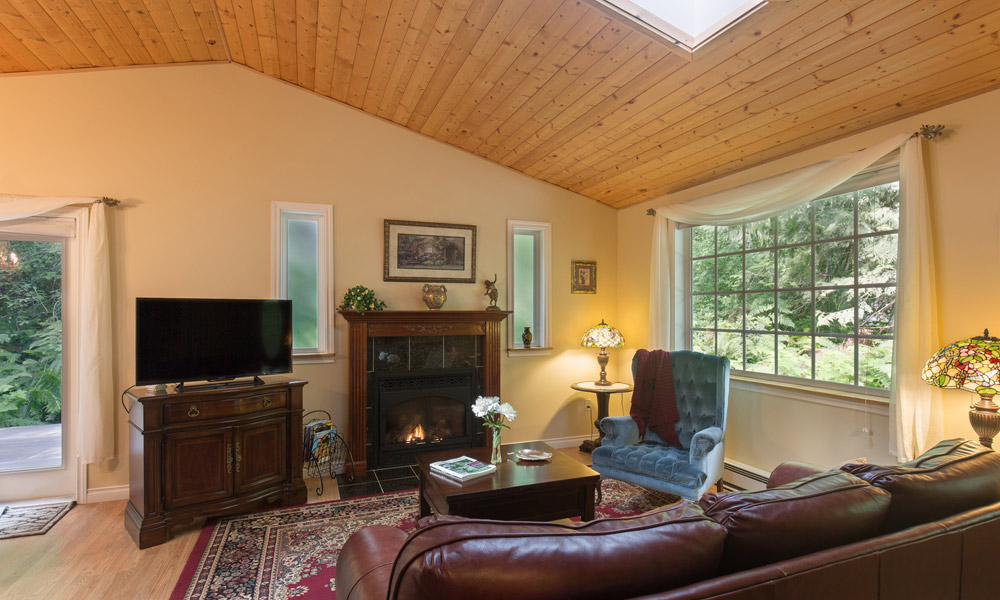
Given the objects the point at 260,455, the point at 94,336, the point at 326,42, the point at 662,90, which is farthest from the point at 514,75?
the point at 94,336

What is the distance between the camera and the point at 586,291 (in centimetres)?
522

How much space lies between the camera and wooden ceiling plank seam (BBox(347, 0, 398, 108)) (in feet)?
9.64

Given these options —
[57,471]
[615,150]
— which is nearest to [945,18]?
[615,150]

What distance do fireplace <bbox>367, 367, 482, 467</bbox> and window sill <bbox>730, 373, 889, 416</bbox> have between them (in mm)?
2289

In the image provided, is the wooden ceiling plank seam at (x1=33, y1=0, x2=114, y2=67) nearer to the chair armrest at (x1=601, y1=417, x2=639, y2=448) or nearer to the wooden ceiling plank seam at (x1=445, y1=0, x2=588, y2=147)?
the wooden ceiling plank seam at (x1=445, y1=0, x2=588, y2=147)

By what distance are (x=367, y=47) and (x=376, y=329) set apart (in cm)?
213

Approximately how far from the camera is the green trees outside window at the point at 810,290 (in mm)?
3102

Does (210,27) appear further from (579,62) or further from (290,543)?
(290,543)

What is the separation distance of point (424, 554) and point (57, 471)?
13.7ft

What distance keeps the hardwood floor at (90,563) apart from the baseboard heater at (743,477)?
12.4 feet

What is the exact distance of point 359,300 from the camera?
4.15 m

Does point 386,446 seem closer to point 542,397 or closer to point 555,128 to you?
point 542,397

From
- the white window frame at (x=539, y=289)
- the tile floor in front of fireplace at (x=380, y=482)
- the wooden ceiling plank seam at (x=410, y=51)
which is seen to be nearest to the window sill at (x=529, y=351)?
the white window frame at (x=539, y=289)

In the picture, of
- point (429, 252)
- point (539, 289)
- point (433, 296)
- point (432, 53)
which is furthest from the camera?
point (539, 289)
